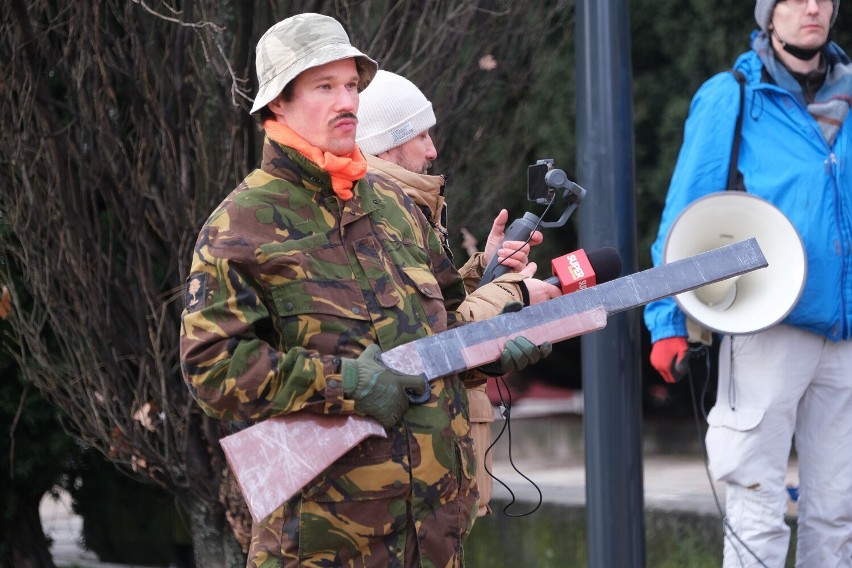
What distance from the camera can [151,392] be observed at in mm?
5117

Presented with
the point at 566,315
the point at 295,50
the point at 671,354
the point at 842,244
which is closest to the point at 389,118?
the point at 295,50

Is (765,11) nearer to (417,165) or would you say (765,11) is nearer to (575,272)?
(417,165)

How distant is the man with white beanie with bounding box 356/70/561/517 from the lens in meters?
3.55

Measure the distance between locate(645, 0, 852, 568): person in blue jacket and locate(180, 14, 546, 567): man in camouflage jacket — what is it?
66.0 inches

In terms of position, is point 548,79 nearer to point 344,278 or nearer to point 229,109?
point 229,109

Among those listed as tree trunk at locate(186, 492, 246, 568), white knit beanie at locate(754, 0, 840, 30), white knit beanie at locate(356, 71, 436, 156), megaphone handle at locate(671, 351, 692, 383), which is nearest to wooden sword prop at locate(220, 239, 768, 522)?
white knit beanie at locate(356, 71, 436, 156)

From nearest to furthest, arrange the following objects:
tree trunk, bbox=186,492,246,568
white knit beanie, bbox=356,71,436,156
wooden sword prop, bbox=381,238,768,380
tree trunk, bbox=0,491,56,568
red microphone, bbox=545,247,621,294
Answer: wooden sword prop, bbox=381,238,768,380 → red microphone, bbox=545,247,621,294 → white knit beanie, bbox=356,71,436,156 → tree trunk, bbox=186,492,246,568 → tree trunk, bbox=0,491,56,568

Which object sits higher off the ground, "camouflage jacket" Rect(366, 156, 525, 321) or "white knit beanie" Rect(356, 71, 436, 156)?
"white knit beanie" Rect(356, 71, 436, 156)

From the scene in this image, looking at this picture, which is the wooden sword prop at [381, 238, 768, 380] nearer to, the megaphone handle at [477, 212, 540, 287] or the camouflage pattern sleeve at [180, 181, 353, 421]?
the camouflage pattern sleeve at [180, 181, 353, 421]

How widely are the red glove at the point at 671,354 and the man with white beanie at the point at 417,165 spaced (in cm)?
77

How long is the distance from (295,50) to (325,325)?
1.91 feet

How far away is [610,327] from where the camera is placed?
426 centimetres

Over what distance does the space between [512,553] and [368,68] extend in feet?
11.1

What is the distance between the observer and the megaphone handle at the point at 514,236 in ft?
11.6
